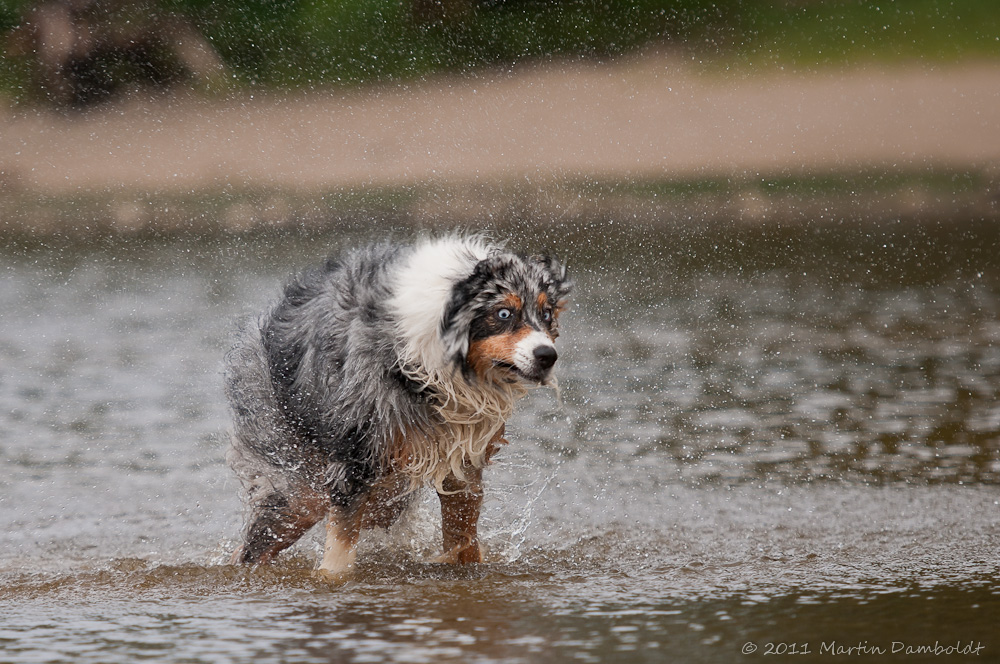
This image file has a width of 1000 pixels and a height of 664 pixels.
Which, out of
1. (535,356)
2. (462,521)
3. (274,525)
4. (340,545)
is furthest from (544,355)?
(274,525)

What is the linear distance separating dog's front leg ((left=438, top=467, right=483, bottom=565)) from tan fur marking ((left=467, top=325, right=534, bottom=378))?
668 mm

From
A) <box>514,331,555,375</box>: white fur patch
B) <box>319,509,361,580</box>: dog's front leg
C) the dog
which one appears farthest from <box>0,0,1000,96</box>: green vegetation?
<box>514,331,555,375</box>: white fur patch

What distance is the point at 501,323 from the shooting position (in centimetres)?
496

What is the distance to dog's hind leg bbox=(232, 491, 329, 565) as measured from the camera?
18.4ft

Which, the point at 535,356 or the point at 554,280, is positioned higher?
the point at 554,280

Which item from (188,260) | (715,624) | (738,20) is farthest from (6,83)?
(715,624)

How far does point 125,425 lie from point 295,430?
2.67 metres

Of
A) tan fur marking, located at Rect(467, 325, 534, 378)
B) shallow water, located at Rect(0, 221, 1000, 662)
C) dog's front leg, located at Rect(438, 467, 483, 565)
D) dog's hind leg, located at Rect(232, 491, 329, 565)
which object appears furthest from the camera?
dog's hind leg, located at Rect(232, 491, 329, 565)

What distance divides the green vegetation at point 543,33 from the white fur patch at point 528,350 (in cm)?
1180

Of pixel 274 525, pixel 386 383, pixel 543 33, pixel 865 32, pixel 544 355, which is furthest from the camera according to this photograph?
pixel 865 32

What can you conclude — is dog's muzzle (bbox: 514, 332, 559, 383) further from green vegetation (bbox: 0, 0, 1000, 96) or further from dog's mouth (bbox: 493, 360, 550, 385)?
green vegetation (bbox: 0, 0, 1000, 96)

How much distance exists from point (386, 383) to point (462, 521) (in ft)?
2.59

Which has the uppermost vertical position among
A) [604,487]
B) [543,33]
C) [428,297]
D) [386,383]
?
[543,33]

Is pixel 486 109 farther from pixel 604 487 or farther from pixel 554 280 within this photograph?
pixel 554 280
